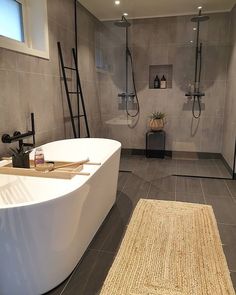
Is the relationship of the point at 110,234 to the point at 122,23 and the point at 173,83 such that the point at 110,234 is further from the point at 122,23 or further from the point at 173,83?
the point at 122,23

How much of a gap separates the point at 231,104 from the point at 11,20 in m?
3.25

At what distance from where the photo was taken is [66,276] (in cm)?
173

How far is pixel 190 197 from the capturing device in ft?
9.95

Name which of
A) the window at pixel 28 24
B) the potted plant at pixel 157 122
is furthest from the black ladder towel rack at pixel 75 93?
the potted plant at pixel 157 122

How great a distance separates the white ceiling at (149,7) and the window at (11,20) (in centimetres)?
Answer: 128

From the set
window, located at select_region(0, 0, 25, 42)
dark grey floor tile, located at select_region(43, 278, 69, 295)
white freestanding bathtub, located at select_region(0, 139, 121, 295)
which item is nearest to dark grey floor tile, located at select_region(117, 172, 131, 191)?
white freestanding bathtub, located at select_region(0, 139, 121, 295)

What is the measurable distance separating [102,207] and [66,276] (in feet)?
2.36

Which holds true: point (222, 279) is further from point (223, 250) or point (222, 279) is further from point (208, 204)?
point (208, 204)

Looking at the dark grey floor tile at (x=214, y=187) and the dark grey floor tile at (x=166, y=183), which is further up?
the dark grey floor tile at (x=166, y=183)

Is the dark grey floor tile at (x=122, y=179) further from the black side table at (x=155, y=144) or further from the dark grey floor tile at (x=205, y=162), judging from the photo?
the dark grey floor tile at (x=205, y=162)

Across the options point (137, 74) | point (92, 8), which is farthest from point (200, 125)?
point (92, 8)

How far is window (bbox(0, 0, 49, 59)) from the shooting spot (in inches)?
103

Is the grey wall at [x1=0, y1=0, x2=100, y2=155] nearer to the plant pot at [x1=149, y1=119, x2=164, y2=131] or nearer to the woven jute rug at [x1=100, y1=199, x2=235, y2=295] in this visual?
the plant pot at [x1=149, y1=119, x2=164, y2=131]

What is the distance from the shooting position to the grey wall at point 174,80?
4.26 metres
